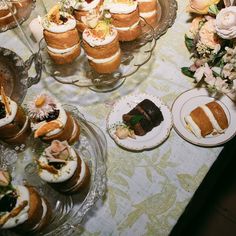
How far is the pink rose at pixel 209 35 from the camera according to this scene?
1277mm

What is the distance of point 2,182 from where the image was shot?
41.0 inches

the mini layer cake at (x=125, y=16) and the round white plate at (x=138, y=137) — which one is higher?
the mini layer cake at (x=125, y=16)

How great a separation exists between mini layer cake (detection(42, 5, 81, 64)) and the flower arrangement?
1.49 ft

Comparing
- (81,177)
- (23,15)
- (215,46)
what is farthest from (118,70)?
(23,15)

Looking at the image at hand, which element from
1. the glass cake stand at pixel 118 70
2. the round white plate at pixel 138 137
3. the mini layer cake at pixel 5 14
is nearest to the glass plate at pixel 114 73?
the glass cake stand at pixel 118 70

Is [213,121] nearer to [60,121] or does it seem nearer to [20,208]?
[60,121]

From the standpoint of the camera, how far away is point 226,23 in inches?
46.1

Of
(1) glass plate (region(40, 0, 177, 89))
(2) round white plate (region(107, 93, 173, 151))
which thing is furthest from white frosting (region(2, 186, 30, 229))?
(1) glass plate (region(40, 0, 177, 89))

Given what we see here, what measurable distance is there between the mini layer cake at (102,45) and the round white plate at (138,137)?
154 mm

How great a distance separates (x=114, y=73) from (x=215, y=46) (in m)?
0.40

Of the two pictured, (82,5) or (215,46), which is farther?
(82,5)

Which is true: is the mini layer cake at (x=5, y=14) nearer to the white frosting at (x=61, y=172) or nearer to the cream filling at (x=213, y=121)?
the white frosting at (x=61, y=172)

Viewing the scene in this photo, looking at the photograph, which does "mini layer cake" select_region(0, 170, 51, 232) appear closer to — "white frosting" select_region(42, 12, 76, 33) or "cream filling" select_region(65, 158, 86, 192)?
"cream filling" select_region(65, 158, 86, 192)

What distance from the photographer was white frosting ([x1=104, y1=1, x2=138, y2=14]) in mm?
1311
